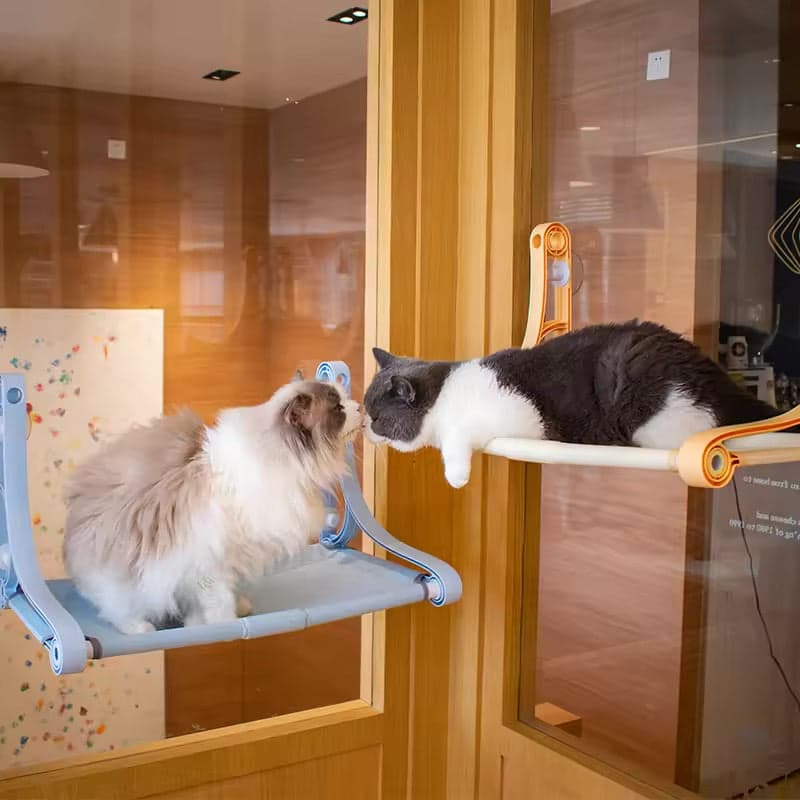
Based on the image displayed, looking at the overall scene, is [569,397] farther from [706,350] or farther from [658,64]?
[658,64]

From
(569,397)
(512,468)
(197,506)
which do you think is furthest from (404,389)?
(512,468)

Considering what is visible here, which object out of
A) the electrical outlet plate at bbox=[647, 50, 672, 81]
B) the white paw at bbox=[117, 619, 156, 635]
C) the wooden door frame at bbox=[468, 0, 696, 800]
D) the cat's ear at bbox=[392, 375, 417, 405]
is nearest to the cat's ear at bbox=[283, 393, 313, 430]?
the cat's ear at bbox=[392, 375, 417, 405]

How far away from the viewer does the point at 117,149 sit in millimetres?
1810

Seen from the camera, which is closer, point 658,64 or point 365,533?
point 658,64

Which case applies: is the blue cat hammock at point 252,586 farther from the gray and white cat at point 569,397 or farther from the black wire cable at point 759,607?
the black wire cable at point 759,607

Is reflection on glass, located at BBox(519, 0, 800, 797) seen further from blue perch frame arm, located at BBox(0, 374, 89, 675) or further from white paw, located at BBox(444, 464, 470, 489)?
blue perch frame arm, located at BBox(0, 374, 89, 675)

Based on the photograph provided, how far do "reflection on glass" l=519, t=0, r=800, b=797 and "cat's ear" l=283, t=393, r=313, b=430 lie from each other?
0.64 metres

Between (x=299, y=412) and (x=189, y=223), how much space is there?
50 cm

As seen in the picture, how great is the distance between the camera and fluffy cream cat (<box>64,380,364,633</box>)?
1.54m

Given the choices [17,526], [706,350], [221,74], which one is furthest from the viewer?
[221,74]

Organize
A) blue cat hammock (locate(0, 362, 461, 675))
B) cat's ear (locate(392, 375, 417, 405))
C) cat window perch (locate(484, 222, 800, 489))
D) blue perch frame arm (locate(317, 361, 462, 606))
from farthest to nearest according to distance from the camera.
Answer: blue perch frame arm (locate(317, 361, 462, 606)) < cat's ear (locate(392, 375, 417, 405)) < blue cat hammock (locate(0, 362, 461, 675)) < cat window perch (locate(484, 222, 800, 489))

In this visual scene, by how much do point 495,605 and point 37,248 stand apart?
1.17m

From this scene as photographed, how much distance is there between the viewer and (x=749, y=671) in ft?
5.51

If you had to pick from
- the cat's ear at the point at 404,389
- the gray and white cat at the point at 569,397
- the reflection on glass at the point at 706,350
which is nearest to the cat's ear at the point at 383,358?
the gray and white cat at the point at 569,397
